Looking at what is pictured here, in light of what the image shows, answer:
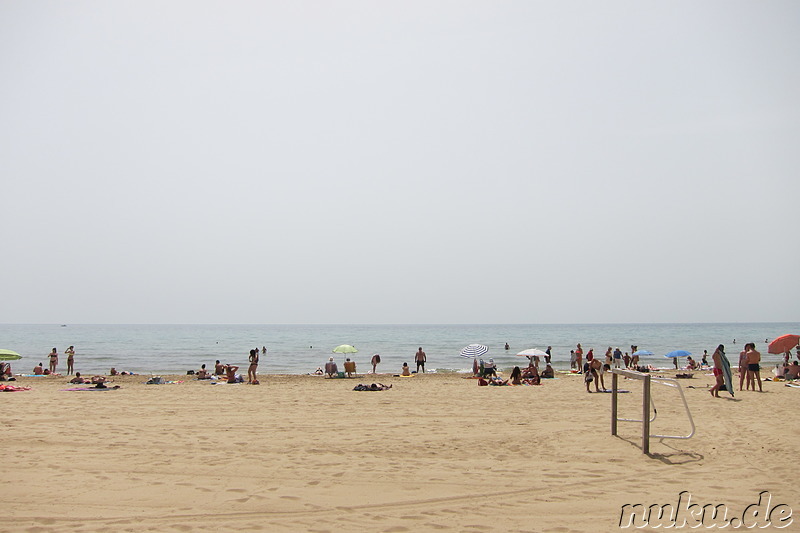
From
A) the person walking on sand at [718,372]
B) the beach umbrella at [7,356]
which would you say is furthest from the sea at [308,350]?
the person walking on sand at [718,372]

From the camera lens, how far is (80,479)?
7746mm

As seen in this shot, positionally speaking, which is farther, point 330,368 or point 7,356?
point 330,368

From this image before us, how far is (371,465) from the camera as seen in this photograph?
852cm

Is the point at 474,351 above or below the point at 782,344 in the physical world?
below

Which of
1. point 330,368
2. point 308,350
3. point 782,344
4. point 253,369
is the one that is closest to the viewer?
point 782,344

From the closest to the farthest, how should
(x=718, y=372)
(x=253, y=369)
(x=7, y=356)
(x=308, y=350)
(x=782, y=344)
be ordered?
(x=718, y=372) → (x=782, y=344) → (x=253, y=369) → (x=7, y=356) → (x=308, y=350)

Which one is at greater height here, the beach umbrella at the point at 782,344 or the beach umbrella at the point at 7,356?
the beach umbrella at the point at 782,344

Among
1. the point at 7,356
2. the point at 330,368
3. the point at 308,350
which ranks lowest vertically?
the point at 308,350

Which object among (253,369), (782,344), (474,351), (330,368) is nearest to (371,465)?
(253,369)

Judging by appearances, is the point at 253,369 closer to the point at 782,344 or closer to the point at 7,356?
the point at 7,356

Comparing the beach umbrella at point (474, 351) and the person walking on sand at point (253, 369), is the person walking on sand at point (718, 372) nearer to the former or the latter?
the beach umbrella at point (474, 351)

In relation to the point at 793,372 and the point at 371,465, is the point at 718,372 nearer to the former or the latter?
the point at 793,372

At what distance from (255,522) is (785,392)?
18.6m

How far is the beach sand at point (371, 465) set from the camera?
635 centimetres
